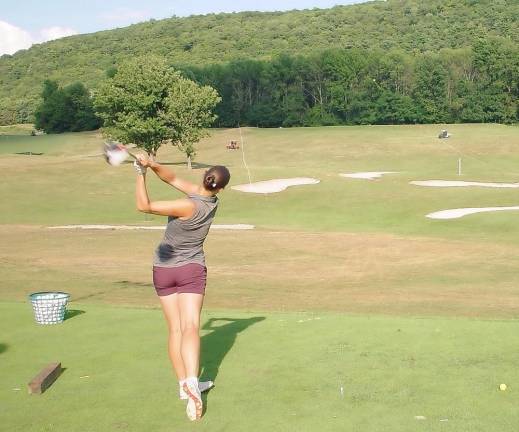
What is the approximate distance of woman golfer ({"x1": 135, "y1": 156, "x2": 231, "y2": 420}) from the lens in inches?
284

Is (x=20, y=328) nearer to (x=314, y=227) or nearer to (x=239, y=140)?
(x=314, y=227)

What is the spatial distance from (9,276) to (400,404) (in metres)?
15.9

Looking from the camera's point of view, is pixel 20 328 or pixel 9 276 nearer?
pixel 20 328

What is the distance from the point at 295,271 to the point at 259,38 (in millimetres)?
126523

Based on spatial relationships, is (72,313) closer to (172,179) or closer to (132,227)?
(172,179)

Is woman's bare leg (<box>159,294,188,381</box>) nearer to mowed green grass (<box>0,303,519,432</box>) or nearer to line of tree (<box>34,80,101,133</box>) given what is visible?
mowed green grass (<box>0,303,519,432</box>)

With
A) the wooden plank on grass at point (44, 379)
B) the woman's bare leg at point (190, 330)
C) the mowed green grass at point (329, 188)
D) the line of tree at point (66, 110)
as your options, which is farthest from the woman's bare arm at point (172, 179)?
the line of tree at point (66, 110)

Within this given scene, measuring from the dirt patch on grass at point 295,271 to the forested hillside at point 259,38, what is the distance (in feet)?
319

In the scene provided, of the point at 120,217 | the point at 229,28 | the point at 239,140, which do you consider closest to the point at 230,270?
the point at 120,217

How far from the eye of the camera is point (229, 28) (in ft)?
492

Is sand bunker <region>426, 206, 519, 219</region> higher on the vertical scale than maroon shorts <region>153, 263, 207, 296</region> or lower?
lower

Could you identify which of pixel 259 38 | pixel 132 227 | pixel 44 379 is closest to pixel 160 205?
pixel 44 379

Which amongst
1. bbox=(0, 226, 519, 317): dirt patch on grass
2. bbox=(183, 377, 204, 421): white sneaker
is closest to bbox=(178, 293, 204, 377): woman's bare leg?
bbox=(183, 377, 204, 421): white sneaker

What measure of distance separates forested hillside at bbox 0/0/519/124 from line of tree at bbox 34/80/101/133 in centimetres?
1528
